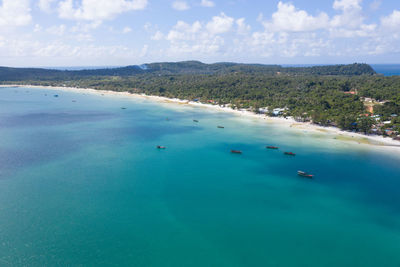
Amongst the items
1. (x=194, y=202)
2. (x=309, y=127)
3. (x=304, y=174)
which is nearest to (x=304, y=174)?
(x=304, y=174)

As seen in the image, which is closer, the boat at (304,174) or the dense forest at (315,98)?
the boat at (304,174)

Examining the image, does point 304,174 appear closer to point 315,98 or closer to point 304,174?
point 304,174

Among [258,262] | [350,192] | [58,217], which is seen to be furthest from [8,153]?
[350,192]

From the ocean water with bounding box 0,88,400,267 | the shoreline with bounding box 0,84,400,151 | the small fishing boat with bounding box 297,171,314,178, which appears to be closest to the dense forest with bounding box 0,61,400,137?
the shoreline with bounding box 0,84,400,151

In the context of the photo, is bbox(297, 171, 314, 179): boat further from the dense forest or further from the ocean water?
the dense forest

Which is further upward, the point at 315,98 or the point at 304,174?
the point at 315,98

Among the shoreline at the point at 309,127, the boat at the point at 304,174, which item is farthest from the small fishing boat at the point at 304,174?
the shoreline at the point at 309,127

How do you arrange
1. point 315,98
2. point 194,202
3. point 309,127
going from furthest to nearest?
1. point 315,98
2. point 309,127
3. point 194,202

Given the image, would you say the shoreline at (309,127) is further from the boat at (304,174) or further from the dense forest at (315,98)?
the boat at (304,174)

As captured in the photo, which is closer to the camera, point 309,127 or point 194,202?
point 194,202
